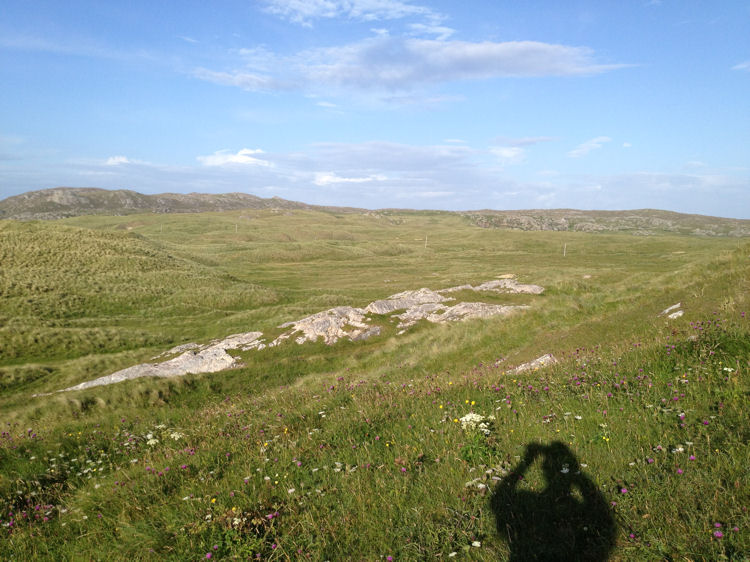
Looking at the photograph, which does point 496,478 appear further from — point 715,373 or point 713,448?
point 715,373

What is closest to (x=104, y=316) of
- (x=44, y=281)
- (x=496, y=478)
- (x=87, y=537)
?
(x=44, y=281)

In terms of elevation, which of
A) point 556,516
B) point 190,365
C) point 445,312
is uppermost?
point 556,516

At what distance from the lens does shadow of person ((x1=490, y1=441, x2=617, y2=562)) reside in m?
4.00

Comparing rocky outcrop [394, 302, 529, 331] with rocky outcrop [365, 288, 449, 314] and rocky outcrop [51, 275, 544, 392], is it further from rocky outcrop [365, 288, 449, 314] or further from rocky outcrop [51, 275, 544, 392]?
rocky outcrop [365, 288, 449, 314]

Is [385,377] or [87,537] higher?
[87,537]

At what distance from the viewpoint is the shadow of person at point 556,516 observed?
400 cm

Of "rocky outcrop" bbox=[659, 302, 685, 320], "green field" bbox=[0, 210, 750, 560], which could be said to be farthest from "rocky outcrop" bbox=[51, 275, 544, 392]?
"rocky outcrop" bbox=[659, 302, 685, 320]

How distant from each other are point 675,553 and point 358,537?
10.3 ft

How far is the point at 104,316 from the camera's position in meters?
46.9

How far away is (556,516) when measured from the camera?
14.6 feet

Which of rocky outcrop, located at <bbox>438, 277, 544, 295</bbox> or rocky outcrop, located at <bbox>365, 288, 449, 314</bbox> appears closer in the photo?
rocky outcrop, located at <bbox>365, 288, 449, 314</bbox>

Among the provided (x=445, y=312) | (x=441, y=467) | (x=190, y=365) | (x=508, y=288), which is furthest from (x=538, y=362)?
(x=508, y=288)

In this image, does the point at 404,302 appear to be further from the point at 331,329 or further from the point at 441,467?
the point at 441,467

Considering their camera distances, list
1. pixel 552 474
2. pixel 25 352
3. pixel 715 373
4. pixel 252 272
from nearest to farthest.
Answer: pixel 552 474, pixel 715 373, pixel 25 352, pixel 252 272
